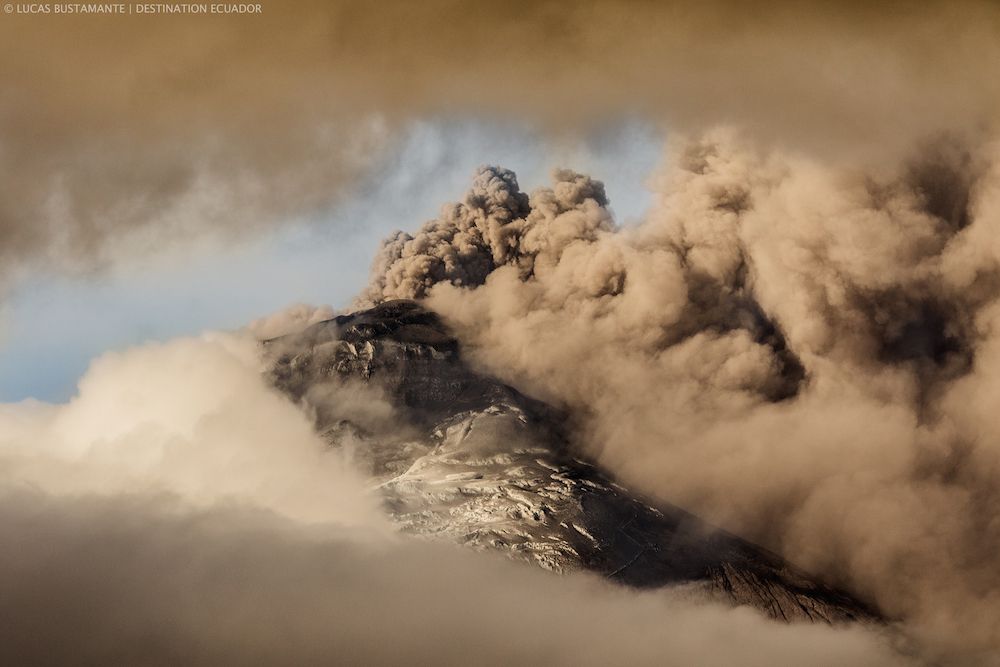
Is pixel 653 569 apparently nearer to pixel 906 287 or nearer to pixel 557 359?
pixel 557 359

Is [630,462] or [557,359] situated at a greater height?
[557,359]

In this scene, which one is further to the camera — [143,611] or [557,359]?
[557,359]

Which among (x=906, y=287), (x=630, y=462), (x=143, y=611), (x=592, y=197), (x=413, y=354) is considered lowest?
(x=143, y=611)

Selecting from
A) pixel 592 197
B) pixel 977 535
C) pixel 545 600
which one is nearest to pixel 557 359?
pixel 592 197
